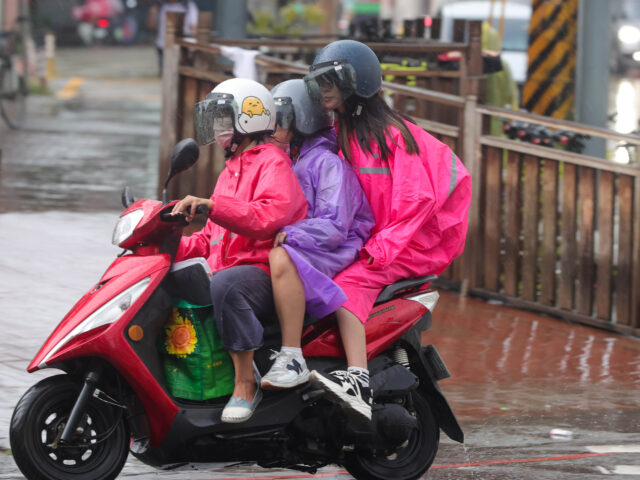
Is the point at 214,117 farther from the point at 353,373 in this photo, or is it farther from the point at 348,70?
the point at 353,373

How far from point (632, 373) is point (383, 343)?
2875 mm

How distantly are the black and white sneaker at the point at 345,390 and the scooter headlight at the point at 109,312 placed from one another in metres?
0.74

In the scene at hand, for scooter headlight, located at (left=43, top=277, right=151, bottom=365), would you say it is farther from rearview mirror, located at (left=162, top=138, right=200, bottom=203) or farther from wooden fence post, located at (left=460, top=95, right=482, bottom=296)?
wooden fence post, located at (left=460, top=95, right=482, bottom=296)

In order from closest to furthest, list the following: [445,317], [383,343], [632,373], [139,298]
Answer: [139,298] < [383,343] < [632,373] < [445,317]

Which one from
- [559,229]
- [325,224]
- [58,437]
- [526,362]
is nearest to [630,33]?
[559,229]

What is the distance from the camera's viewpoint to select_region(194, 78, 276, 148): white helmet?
5.15 metres

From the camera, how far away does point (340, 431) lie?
5203mm

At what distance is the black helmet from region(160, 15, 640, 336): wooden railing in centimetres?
341

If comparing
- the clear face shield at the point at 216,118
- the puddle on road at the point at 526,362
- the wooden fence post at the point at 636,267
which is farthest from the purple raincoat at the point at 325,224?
the wooden fence post at the point at 636,267

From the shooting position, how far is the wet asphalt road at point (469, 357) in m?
5.98

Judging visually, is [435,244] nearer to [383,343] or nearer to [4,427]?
[383,343]

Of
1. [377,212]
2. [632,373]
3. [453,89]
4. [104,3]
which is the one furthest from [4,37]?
[104,3]

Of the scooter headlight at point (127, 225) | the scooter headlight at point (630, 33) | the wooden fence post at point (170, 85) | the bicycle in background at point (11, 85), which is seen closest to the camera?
the scooter headlight at point (127, 225)

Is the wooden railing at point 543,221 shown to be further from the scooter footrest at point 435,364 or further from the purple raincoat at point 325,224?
the purple raincoat at point 325,224
